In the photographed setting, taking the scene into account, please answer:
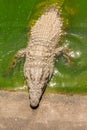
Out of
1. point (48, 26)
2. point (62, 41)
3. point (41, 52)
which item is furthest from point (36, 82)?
point (48, 26)

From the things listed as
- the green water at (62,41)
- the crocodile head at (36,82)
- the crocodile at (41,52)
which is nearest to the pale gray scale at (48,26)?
the crocodile at (41,52)

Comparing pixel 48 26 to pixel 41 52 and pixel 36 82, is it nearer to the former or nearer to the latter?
pixel 41 52

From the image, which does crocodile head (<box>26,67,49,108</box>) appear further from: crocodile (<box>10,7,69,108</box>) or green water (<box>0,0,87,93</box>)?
green water (<box>0,0,87,93</box>)

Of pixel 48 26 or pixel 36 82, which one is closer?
pixel 36 82

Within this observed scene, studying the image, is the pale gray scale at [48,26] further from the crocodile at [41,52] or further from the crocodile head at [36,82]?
the crocodile head at [36,82]

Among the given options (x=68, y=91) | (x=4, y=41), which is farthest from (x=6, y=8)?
(x=68, y=91)

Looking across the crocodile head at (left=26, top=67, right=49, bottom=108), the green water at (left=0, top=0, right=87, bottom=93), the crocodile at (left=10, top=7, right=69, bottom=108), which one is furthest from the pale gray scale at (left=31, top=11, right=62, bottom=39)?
the crocodile head at (left=26, top=67, right=49, bottom=108)
